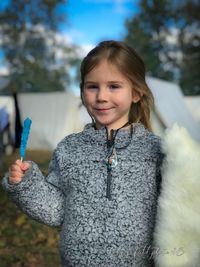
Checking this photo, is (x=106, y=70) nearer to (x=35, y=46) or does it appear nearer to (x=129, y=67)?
(x=129, y=67)

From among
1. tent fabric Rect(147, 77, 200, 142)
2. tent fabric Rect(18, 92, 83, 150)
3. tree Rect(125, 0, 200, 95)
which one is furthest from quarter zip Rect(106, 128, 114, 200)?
tree Rect(125, 0, 200, 95)

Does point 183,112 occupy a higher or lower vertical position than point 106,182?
lower

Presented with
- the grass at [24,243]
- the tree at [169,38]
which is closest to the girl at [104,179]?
the grass at [24,243]

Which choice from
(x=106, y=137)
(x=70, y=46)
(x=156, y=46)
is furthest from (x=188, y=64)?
(x=106, y=137)

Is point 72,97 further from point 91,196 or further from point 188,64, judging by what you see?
point 188,64

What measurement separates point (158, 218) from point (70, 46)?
92.4 feet

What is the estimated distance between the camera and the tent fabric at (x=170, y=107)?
9.73m

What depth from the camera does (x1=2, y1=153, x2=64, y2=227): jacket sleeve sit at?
1.54 m

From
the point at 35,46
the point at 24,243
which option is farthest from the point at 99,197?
the point at 35,46

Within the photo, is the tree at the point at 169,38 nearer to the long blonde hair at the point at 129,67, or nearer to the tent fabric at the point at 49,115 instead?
the tent fabric at the point at 49,115

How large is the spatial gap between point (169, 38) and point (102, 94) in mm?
A: 29982

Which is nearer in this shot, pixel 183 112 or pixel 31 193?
pixel 31 193

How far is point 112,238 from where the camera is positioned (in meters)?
1.44

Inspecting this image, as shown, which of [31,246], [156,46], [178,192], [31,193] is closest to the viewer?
[178,192]
